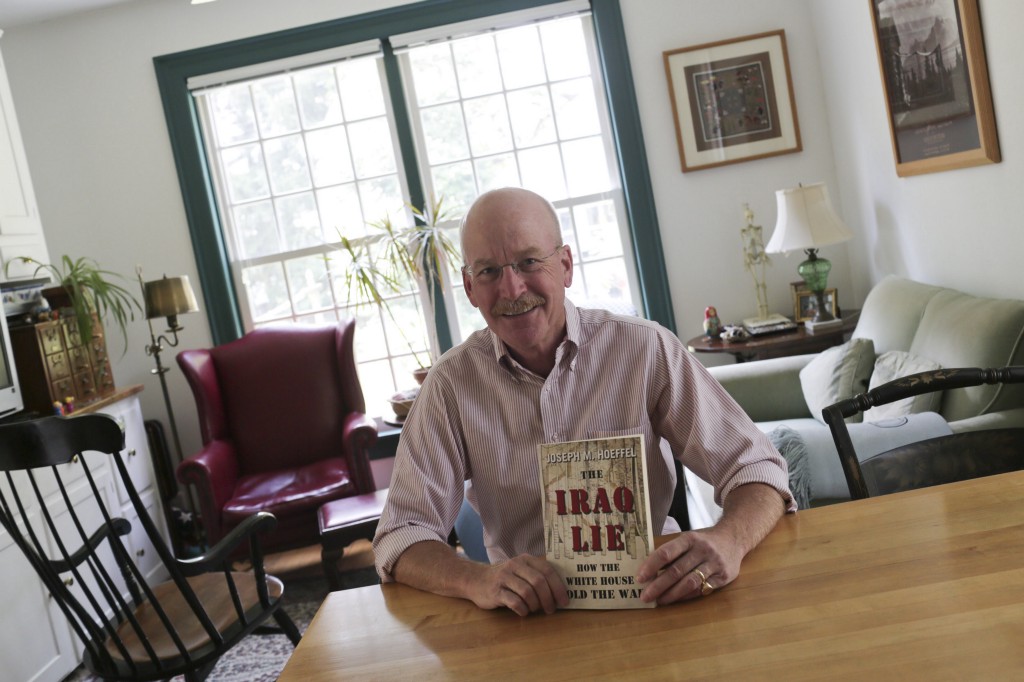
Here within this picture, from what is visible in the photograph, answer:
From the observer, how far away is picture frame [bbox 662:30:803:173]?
14.8 feet

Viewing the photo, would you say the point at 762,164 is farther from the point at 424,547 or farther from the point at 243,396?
the point at 424,547

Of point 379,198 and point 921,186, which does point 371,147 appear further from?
point 921,186

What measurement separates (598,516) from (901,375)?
202 centimetres

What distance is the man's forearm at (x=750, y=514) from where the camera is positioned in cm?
131

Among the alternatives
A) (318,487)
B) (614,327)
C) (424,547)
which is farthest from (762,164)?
(424,547)

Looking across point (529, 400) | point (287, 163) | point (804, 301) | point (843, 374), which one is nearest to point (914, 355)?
point (843, 374)

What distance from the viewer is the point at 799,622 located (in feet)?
3.49

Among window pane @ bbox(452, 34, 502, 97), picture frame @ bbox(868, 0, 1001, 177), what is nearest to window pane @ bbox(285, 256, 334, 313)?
window pane @ bbox(452, 34, 502, 97)

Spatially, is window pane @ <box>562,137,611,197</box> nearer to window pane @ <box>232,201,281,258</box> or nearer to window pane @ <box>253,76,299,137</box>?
window pane @ <box>253,76,299,137</box>

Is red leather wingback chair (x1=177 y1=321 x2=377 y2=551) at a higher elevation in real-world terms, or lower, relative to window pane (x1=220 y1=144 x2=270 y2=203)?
lower

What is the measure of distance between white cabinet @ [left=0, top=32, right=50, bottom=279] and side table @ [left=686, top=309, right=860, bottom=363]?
2938 mm

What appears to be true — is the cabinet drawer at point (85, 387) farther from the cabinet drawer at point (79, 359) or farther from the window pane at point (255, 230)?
the window pane at point (255, 230)

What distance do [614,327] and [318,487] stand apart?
252 cm

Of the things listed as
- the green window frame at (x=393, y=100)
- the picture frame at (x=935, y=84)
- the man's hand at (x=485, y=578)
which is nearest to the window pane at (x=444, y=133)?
the green window frame at (x=393, y=100)
